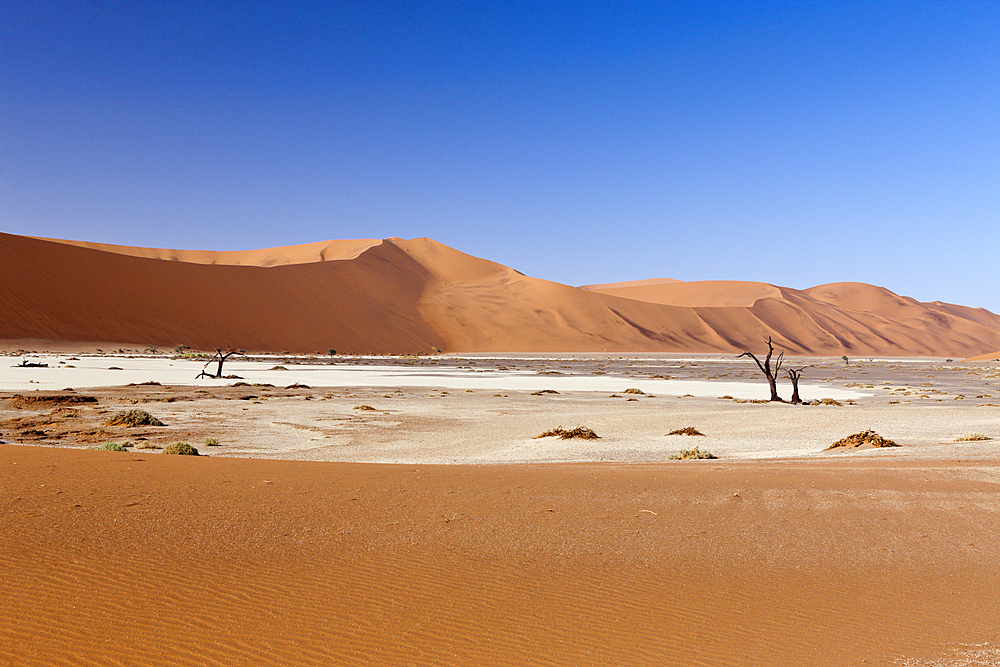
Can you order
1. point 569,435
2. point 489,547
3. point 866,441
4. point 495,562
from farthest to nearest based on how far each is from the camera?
1. point 569,435
2. point 866,441
3. point 489,547
4. point 495,562

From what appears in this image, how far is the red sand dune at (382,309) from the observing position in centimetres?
8981

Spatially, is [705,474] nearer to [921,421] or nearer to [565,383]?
[921,421]

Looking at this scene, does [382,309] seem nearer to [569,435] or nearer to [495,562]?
[569,435]

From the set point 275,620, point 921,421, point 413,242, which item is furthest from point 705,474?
point 413,242

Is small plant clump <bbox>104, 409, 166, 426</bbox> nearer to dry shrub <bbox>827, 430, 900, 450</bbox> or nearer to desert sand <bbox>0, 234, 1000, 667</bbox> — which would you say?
desert sand <bbox>0, 234, 1000, 667</bbox>

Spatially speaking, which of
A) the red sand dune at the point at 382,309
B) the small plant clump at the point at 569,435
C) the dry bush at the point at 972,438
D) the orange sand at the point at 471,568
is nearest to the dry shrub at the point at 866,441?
the dry bush at the point at 972,438

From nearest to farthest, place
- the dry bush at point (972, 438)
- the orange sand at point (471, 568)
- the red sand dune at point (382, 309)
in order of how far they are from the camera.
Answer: the orange sand at point (471, 568), the dry bush at point (972, 438), the red sand dune at point (382, 309)

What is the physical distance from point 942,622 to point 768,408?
73.3ft

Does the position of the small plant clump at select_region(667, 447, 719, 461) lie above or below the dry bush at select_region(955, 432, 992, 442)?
below

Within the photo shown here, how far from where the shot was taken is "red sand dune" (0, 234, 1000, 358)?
89812 millimetres

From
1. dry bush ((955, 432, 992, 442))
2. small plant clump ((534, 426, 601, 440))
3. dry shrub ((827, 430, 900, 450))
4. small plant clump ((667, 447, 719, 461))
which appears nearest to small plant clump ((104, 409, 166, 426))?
small plant clump ((534, 426, 601, 440))

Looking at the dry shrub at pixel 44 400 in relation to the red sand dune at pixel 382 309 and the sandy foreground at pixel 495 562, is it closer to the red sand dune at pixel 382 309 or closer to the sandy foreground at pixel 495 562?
the sandy foreground at pixel 495 562

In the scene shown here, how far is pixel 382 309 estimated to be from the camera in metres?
124

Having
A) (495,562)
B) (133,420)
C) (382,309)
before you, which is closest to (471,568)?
(495,562)
